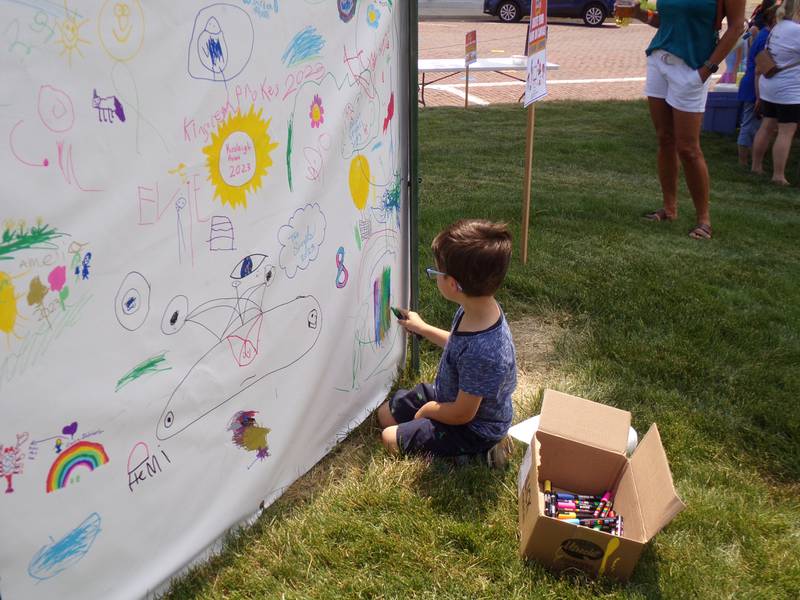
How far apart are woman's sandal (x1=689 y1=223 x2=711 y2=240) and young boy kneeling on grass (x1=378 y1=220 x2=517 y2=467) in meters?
3.30

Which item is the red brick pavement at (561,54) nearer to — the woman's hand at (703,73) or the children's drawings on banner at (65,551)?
the woman's hand at (703,73)

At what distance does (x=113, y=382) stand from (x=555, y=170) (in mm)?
6383

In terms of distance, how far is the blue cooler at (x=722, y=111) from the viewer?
9.70 m

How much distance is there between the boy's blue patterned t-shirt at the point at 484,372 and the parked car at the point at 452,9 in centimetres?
2302

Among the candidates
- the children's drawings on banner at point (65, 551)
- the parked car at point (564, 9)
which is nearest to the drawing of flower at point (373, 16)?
the children's drawings on banner at point (65, 551)

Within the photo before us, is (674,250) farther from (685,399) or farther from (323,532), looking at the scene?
(323,532)

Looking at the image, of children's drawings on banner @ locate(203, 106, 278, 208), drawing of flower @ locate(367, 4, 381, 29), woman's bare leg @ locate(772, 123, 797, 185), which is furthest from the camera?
woman's bare leg @ locate(772, 123, 797, 185)

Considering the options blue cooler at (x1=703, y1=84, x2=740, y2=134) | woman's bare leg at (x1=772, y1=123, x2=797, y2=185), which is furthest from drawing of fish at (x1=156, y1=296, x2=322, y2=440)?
blue cooler at (x1=703, y1=84, x2=740, y2=134)

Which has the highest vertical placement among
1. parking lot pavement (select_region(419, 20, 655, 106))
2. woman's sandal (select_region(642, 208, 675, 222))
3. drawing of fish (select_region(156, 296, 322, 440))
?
drawing of fish (select_region(156, 296, 322, 440))

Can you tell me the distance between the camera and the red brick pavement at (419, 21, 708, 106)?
1282 cm

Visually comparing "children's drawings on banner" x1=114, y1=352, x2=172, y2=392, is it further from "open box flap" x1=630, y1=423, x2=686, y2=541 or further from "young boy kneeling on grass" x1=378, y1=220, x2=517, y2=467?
"open box flap" x1=630, y1=423, x2=686, y2=541

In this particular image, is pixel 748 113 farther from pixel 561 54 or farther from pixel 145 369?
pixel 561 54

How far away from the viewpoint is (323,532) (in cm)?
248

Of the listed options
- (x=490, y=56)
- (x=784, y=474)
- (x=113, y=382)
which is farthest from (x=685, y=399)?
(x=490, y=56)
